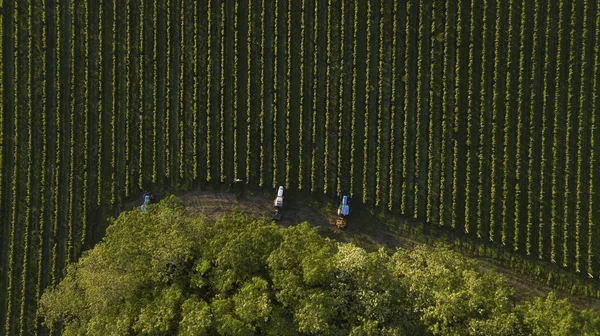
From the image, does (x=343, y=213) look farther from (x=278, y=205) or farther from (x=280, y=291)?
(x=280, y=291)

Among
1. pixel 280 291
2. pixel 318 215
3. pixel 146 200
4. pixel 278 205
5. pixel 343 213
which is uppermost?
pixel 146 200

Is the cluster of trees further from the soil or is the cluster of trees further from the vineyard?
the vineyard

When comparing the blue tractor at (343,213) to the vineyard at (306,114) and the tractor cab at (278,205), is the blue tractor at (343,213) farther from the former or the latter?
the tractor cab at (278,205)

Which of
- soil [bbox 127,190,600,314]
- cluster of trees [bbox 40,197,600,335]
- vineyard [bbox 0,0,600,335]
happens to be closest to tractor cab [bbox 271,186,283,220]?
soil [bbox 127,190,600,314]

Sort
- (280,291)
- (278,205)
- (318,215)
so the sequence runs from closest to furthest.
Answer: (280,291), (278,205), (318,215)

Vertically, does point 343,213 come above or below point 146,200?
below

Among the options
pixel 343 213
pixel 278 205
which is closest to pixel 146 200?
pixel 278 205

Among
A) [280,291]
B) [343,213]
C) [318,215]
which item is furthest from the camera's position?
[318,215]
